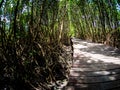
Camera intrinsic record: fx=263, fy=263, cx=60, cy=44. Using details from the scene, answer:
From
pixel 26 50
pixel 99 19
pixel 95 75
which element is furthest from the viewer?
pixel 99 19

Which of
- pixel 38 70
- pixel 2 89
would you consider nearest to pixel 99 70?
pixel 38 70

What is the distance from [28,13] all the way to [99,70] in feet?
7.75

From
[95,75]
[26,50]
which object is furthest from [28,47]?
[95,75]

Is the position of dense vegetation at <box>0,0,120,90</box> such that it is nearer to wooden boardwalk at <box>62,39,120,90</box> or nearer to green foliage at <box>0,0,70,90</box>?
green foliage at <box>0,0,70,90</box>

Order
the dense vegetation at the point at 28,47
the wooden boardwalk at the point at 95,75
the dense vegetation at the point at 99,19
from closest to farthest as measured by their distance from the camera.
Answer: the wooden boardwalk at the point at 95,75 < the dense vegetation at the point at 28,47 < the dense vegetation at the point at 99,19

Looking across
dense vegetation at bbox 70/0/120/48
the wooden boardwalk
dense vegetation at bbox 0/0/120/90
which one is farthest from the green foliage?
dense vegetation at bbox 70/0/120/48

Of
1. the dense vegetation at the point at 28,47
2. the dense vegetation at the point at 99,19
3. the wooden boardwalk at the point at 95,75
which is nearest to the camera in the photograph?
the wooden boardwalk at the point at 95,75

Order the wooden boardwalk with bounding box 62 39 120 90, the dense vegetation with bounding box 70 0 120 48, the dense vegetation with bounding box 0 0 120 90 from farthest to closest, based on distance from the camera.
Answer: the dense vegetation with bounding box 70 0 120 48
the dense vegetation with bounding box 0 0 120 90
the wooden boardwalk with bounding box 62 39 120 90

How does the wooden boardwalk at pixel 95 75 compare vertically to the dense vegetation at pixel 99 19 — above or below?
below

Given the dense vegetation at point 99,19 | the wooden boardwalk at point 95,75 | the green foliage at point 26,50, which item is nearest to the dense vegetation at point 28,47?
the green foliage at point 26,50

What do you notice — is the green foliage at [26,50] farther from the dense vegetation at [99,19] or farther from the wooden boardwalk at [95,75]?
the dense vegetation at [99,19]

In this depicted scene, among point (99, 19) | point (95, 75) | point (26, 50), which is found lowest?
point (95, 75)

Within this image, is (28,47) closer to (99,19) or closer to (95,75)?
(95,75)

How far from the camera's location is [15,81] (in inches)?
204
